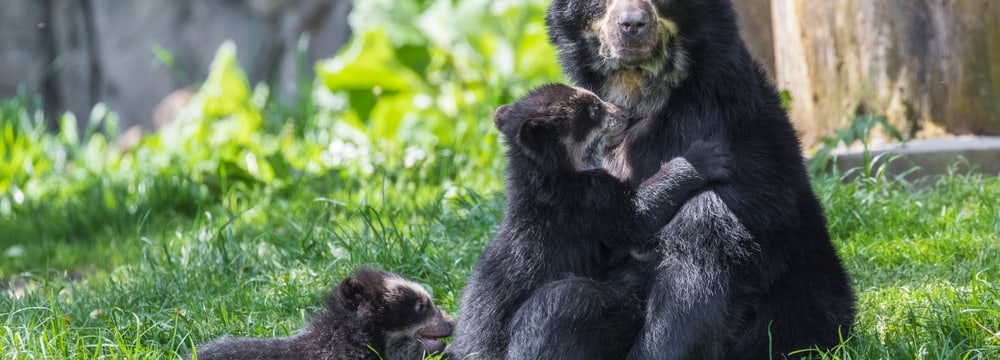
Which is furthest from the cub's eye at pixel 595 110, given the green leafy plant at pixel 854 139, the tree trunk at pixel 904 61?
the tree trunk at pixel 904 61

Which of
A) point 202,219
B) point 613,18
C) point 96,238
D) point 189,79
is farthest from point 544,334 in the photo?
point 189,79

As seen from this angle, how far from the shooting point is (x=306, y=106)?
10.6 metres

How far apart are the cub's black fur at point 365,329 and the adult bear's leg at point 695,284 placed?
3.04 ft

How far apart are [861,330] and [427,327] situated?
1543mm

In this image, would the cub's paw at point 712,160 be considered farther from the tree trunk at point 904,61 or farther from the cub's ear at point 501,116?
the tree trunk at point 904,61

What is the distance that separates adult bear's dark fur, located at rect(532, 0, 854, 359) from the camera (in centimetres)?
378

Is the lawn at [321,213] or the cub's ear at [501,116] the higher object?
the cub's ear at [501,116]

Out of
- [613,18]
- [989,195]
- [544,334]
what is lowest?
[989,195]

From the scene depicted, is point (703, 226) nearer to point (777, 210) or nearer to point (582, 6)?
point (777, 210)

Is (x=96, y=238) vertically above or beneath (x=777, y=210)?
beneath

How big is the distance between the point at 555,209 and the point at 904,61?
348 centimetres

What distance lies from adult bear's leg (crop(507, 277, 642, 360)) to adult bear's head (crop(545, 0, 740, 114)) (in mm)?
788

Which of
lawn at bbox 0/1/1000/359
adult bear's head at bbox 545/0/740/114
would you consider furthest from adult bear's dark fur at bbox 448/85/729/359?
lawn at bbox 0/1/1000/359

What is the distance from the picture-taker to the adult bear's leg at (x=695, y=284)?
3.74 metres
